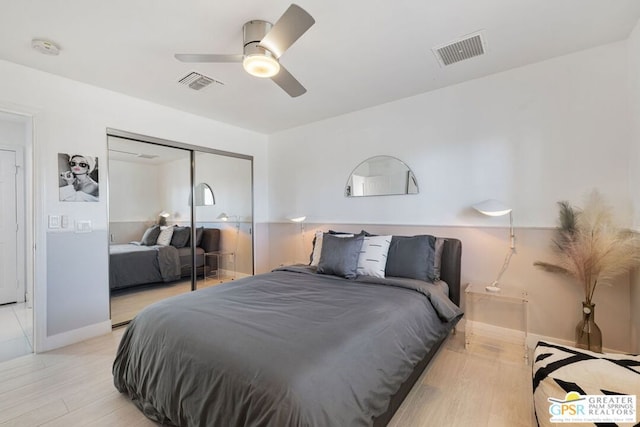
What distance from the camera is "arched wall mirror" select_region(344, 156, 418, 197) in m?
3.37

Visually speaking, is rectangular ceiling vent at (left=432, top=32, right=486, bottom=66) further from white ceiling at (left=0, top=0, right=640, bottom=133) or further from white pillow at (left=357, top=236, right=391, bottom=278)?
white pillow at (left=357, top=236, right=391, bottom=278)

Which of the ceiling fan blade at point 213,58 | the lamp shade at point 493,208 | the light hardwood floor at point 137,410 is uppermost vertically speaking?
the ceiling fan blade at point 213,58

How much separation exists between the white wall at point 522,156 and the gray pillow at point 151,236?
2.64 meters

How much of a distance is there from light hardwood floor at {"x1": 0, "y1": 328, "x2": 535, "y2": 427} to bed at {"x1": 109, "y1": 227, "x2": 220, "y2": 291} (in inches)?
35.5

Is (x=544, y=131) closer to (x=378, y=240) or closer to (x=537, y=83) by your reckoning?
(x=537, y=83)

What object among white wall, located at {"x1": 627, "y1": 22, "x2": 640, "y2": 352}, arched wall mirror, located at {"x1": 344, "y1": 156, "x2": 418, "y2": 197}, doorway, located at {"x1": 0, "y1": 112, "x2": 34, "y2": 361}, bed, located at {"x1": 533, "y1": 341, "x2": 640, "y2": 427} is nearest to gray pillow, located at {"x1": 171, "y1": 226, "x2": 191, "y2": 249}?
doorway, located at {"x1": 0, "y1": 112, "x2": 34, "y2": 361}

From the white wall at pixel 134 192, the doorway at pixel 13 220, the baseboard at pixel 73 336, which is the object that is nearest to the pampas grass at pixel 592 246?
the white wall at pixel 134 192

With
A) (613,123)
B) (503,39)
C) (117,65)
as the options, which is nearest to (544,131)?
(613,123)

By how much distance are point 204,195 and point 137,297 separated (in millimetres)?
1554

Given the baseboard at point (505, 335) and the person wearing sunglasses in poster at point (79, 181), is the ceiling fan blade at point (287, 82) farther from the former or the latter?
the baseboard at point (505, 335)

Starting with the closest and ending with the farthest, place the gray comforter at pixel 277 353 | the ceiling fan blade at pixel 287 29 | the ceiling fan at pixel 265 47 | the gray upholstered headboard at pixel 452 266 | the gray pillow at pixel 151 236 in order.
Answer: the gray comforter at pixel 277 353 → the ceiling fan blade at pixel 287 29 → the ceiling fan at pixel 265 47 → the gray upholstered headboard at pixel 452 266 → the gray pillow at pixel 151 236

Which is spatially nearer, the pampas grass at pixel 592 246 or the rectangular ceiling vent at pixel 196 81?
the pampas grass at pixel 592 246

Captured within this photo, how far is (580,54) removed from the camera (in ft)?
8.00

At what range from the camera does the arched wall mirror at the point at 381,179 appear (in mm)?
3365
